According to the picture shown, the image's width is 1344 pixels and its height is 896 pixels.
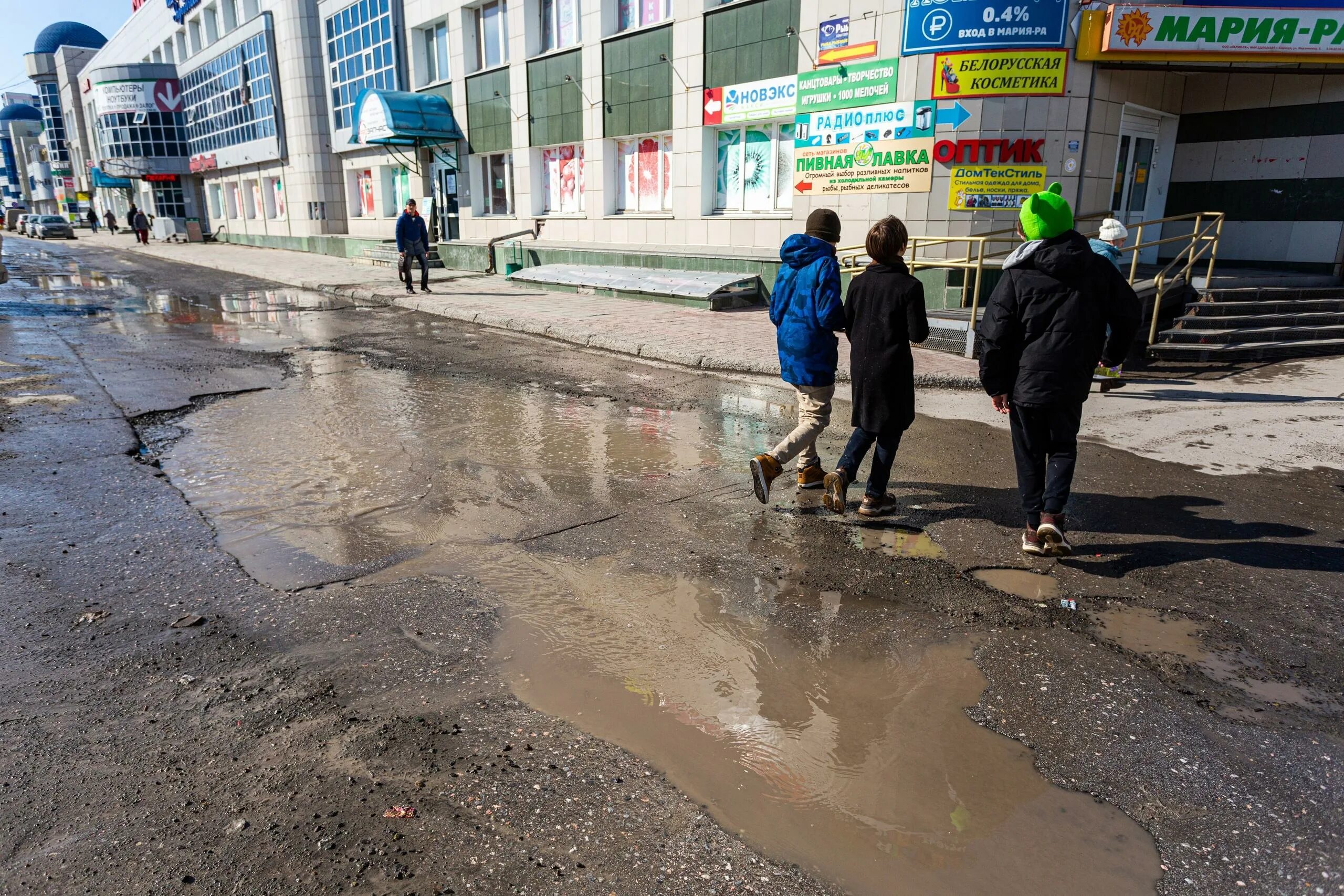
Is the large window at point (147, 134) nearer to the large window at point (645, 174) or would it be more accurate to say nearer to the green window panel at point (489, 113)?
the green window panel at point (489, 113)

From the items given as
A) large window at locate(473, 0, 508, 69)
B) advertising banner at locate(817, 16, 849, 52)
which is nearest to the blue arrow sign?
advertising banner at locate(817, 16, 849, 52)

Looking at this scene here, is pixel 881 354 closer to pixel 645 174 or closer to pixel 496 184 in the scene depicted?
pixel 645 174

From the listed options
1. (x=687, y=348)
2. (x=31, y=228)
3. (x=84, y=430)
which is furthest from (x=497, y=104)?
(x=31, y=228)

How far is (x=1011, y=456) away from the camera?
648 cm

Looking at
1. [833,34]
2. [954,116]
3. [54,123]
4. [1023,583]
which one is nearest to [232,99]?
[833,34]

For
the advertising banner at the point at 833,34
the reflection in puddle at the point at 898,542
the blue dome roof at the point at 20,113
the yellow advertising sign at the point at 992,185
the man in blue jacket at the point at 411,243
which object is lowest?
the reflection in puddle at the point at 898,542

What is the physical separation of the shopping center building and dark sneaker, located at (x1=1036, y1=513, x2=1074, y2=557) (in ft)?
30.1

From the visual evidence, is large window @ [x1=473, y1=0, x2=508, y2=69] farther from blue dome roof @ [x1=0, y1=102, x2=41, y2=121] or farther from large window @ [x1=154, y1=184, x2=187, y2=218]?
blue dome roof @ [x1=0, y1=102, x2=41, y2=121]

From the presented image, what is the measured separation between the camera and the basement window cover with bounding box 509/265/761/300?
1458 cm

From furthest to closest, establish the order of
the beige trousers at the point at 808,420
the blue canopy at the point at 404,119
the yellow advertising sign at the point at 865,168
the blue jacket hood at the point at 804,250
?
the blue canopy at the point at 404,119
the yellow advertising sign at the point at 865,168
the beige trousers at the point at 808,420
the blue jacket hood at the point at 804,250

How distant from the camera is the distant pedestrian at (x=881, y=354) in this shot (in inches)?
189

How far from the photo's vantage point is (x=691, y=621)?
380 centimetres

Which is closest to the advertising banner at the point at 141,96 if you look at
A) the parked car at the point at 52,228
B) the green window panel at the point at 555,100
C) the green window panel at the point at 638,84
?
the parked car at the point at 52,228

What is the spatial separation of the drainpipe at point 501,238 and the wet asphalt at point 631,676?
1460cm
